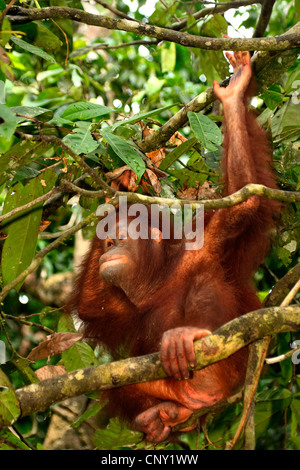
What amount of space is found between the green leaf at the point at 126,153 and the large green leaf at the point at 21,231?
488 mm

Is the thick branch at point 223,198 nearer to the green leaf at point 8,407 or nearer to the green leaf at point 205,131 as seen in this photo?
the green leaf at point 205,131

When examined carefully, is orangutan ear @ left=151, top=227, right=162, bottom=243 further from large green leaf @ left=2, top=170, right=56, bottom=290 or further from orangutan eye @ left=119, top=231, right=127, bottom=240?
large green leaf @ left=2, top=170, right=56, bottom=290

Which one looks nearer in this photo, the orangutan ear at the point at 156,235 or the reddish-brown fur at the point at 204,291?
the reddish-brown fur at the point at 204,291

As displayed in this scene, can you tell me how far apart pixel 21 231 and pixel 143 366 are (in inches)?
47.9

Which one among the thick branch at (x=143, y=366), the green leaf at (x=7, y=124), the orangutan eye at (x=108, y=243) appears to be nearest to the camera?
the green leaf at (x=7, y=124)

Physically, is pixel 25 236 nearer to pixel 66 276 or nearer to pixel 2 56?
pixel 2 56

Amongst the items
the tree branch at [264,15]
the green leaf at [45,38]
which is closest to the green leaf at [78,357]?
the green leaf at [45,38]

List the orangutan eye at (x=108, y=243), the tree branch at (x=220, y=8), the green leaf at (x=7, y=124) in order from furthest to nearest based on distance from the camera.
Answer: the tree branch at (x=220, y=8) → the orangutan eye at (x=108, y=243) → the green leaf at (x=7, y=124)

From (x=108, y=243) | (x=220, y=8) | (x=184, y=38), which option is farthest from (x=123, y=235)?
(x=220, y=8)

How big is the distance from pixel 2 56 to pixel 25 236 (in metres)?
1.01

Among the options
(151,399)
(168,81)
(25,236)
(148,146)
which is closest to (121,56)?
(168,81)

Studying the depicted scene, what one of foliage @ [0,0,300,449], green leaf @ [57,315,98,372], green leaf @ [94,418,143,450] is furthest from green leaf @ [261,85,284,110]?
green leaf @ [94,418,143,450]

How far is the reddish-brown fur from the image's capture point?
250cm

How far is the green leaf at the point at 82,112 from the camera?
2.53 metres
